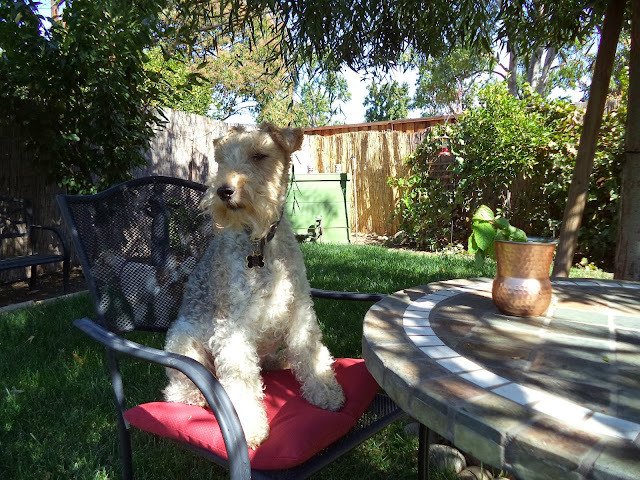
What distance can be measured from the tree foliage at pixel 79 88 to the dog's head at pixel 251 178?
2.82 metres

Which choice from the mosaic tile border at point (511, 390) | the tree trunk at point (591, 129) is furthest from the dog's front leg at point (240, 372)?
the tree trunk at point (591, 129)

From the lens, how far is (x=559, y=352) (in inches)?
45.4

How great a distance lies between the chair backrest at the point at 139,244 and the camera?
1851 mm

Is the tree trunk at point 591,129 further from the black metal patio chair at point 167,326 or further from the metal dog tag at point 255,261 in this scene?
the metal dog tag at point 255,261

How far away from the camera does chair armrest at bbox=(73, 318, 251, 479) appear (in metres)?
1.20

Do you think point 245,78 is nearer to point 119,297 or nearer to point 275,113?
point 275,113

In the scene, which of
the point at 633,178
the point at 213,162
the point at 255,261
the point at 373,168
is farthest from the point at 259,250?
the point at 373,168

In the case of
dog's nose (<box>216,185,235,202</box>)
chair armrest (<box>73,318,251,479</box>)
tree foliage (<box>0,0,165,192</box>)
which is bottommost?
chair armrest (<box>73,318,251,479</box>)

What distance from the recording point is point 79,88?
5.06 m

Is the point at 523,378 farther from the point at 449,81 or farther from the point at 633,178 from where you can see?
the point at 449,81

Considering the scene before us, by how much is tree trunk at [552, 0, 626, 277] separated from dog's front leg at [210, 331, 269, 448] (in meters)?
2.55

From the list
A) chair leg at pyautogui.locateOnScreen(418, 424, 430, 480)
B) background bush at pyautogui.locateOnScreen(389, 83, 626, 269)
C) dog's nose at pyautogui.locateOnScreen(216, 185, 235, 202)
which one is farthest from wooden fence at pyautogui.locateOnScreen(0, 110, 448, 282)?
chair leg at pyautogui.locateOnScreen(418, 424, 430, 480)

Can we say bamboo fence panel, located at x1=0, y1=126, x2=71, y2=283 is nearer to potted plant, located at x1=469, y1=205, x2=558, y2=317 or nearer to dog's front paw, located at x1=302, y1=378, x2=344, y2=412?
dog's front paw, located at x1=302, y1=378, x2=344, y2=412

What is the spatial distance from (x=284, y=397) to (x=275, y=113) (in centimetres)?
2447
